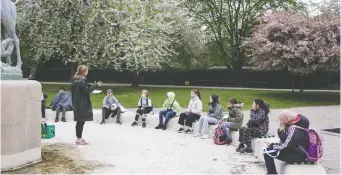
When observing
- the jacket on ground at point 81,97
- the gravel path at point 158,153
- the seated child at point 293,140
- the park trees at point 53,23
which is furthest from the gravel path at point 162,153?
the park trees at point 53,23

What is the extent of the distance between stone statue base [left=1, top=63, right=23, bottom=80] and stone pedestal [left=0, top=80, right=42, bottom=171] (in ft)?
1.07

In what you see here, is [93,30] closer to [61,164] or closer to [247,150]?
[247,150]

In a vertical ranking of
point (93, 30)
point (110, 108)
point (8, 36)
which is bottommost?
point (110, 108)

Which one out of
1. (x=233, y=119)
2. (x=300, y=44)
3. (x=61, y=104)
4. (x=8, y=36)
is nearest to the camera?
(x=8, y=36)

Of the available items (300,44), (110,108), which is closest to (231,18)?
(300,44)

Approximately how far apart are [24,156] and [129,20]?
18235mm

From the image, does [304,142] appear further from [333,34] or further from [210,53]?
[210,53]

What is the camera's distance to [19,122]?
6.93 m

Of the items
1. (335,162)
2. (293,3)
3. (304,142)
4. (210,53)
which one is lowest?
(335,162)

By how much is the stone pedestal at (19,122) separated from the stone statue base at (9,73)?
32 centimetres

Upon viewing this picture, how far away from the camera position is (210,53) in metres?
37.5

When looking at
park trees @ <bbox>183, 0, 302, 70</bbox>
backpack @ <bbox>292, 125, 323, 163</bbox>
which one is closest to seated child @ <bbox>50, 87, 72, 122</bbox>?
backpack @ <bbox>292, 125, 323, 163</bbox>

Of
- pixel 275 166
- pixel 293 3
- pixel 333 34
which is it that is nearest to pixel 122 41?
pixel 333 34

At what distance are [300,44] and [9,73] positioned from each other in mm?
18823
